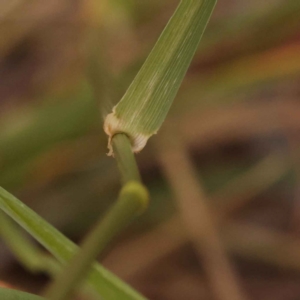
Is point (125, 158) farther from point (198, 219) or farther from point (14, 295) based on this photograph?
point (198, 219)

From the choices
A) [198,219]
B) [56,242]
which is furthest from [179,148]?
[56,242]

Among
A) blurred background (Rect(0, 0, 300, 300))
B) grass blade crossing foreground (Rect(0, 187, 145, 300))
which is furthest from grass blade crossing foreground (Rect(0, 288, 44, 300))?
blurred background (Rect(0, 0, 300, 300))

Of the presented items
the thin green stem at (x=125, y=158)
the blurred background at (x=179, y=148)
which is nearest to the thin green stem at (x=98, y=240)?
the thin green stem at (x=125, y=158)

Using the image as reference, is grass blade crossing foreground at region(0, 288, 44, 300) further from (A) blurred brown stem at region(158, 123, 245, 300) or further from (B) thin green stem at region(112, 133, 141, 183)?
(A) blurred brown stem at region(158, 123, 245, 300)

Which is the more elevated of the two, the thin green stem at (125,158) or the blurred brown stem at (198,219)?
the blurred brown stem at (198,219)

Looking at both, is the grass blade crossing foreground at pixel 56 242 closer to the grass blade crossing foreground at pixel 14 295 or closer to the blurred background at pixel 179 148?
the grass blade crossing foreground at pixel 14 295

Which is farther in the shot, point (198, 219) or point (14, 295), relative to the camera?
point (198, 219)

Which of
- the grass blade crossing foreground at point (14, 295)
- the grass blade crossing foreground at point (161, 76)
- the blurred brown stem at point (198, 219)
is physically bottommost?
the grass blade crossing foreground at point (14, 295)
